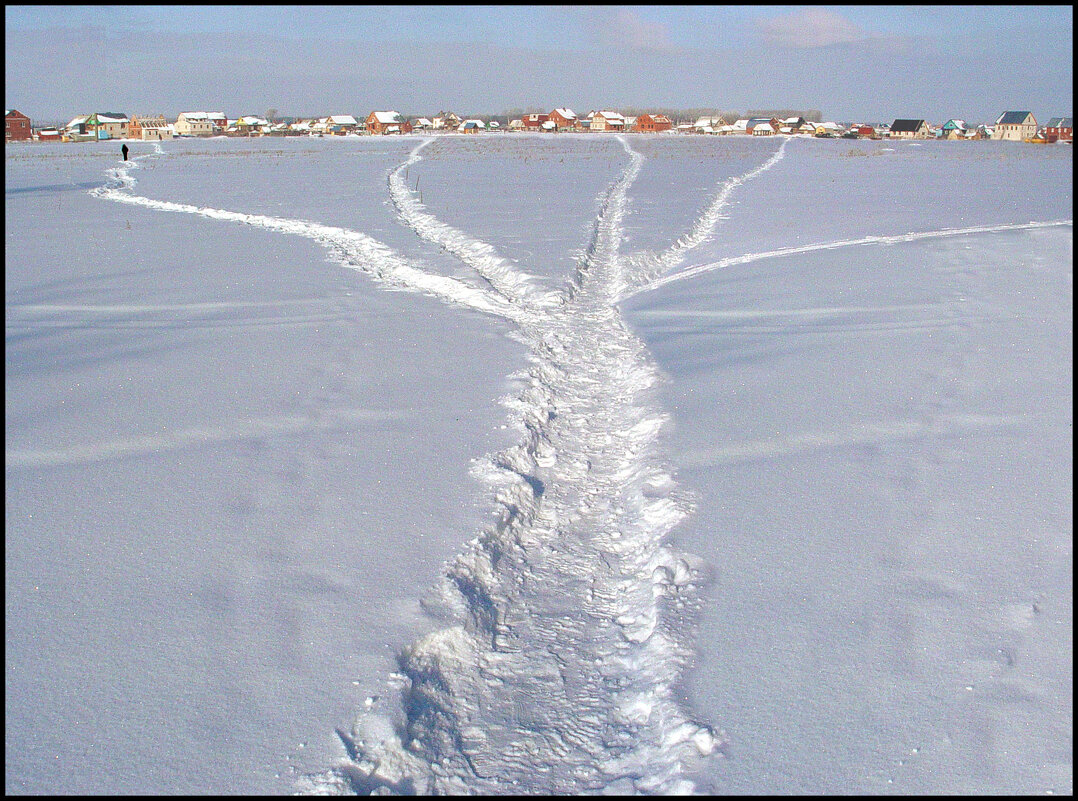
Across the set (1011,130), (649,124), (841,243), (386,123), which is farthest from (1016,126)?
(841,243)

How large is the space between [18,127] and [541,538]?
12180 centimetres

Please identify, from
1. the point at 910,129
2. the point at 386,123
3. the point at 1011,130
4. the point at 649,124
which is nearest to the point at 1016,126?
the point at 1011,130

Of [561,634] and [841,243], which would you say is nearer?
[561,634]

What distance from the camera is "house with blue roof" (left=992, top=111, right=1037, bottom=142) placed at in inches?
3900

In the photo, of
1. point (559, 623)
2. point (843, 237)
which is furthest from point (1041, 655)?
point (843, 237)

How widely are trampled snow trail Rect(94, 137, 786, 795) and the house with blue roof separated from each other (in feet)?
384

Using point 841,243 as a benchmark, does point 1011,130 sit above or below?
above

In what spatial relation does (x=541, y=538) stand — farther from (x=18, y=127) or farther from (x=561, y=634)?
(x=18, y=127)

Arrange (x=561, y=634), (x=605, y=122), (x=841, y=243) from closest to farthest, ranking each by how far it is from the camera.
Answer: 1. (x=561, y=634)
2. (x=841, y=243)
3. (x=605, y=122)

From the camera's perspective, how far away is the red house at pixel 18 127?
93.7 metres

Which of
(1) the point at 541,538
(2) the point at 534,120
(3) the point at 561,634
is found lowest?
(3) the point at 561,634

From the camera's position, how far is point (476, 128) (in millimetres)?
128750

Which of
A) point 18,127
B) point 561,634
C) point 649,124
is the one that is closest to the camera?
point 561,634

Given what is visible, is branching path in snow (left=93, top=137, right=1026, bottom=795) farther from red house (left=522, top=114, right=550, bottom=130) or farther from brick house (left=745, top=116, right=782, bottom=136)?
red house (left=522, top=114, right=550, bottom=130)
